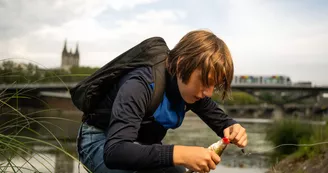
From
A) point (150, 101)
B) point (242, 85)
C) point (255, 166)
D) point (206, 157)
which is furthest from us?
point (242, 85)

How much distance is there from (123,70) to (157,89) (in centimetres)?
13

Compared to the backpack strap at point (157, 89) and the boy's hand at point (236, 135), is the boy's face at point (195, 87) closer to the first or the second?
the backpack strap at point (157, 89)

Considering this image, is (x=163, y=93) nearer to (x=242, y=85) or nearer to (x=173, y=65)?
(x=173, y=65)

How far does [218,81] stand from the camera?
119 centimetres

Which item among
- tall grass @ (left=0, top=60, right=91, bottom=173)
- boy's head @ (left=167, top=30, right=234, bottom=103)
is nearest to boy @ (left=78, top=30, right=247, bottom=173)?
boy's head @ (left=167, top=30, right=234, bottom=103)

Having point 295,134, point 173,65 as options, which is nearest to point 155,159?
point 173,65

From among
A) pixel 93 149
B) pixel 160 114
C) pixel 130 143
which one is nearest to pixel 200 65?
pixel 160 114

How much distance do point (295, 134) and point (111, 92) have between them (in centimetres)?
877

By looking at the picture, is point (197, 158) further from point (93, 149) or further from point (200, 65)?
point (93, 149)

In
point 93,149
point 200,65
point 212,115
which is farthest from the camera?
point 212,115

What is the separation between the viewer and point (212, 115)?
4.87 ft

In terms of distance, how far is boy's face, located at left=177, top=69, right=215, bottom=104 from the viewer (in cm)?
116

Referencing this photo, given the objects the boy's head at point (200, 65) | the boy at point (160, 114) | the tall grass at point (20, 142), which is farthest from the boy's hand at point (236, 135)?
the tall grass at point (20, 142)

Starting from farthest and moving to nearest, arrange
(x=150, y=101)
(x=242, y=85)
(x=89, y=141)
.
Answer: (x=242, y=85), (x=89, y=141), (x=150, y=101)
